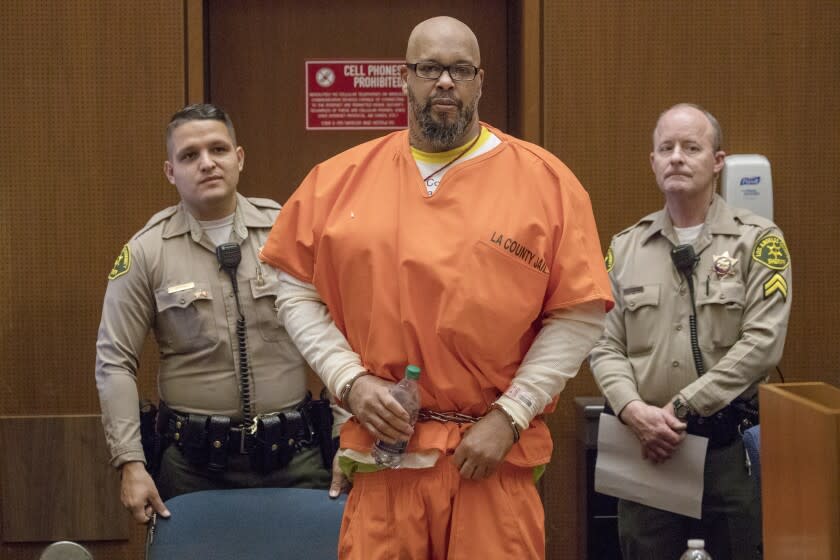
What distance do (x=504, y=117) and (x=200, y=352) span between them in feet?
6.58

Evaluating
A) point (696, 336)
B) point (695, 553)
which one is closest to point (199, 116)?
point (696, 336)

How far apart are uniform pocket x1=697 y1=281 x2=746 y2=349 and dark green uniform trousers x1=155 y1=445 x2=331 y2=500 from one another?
3.97 feet

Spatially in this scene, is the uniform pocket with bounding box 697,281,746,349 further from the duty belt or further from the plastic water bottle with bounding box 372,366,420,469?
the plastic water bottle with bounding box 372,366,420,469

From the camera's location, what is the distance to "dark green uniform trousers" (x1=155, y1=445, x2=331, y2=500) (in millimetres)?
3205

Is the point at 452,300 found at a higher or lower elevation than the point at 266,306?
higher

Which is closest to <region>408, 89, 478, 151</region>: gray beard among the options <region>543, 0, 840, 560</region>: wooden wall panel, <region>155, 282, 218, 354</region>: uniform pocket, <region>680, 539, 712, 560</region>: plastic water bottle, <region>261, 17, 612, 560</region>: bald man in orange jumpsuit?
<region>261, 17, 612, 560</region>: bald man in orange jumpsuit

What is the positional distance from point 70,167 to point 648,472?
2.49m

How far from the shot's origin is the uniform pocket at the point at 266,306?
326 centimetres

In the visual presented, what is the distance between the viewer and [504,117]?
478 cm

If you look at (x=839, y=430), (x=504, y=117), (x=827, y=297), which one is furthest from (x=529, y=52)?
(x=839, y=430)

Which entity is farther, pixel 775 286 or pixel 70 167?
pixel 70 167

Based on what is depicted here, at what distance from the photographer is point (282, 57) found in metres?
4.68

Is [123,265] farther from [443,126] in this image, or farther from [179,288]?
[443,126]

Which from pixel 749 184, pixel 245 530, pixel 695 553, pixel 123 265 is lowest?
pixel 245 530
